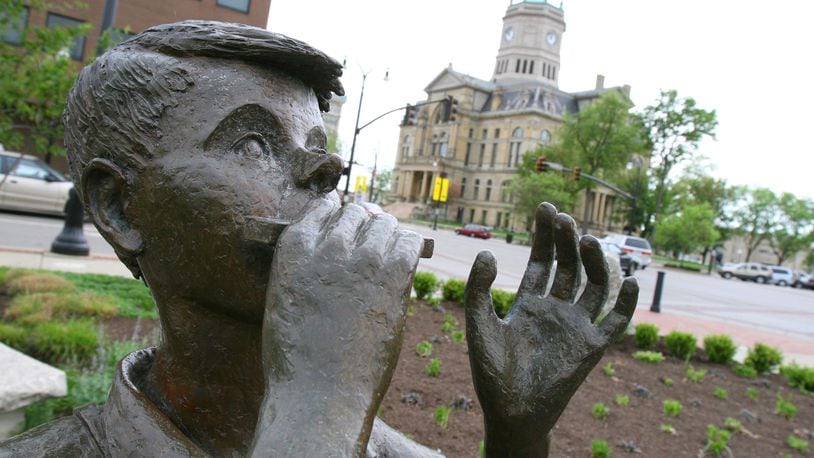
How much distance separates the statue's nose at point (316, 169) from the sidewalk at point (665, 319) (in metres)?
8.04

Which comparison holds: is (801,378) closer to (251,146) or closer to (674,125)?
(251,146)

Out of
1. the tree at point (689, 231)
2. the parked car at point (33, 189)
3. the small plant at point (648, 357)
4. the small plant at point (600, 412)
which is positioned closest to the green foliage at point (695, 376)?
the small plant at point (648, 357)

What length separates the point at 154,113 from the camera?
1.18m

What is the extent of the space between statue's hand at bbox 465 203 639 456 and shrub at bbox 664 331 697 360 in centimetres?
731

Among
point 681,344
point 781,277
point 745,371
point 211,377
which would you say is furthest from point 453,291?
point 781,277

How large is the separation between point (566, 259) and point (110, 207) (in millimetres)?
1008

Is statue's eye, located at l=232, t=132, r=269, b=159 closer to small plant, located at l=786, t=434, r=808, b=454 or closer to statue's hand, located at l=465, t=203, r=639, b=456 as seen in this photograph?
statue's hand, located at l=465, t=203, r=639, b=456

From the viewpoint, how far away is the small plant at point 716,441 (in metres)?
4.45

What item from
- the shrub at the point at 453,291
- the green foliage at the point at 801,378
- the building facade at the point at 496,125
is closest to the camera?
the green foliage at the point at 801,378

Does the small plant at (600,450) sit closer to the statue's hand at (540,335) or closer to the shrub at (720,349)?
the statue's hand at (540,335)

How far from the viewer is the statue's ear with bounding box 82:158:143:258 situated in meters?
1.21

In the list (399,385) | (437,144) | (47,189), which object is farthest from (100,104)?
(437,144)

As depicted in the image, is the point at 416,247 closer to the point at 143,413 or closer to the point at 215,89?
the point at 215,89

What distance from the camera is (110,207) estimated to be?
4.06 ft
